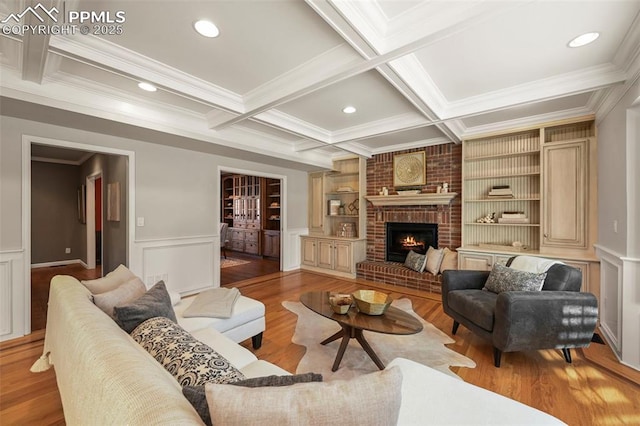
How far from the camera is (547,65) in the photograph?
2424 millimetres

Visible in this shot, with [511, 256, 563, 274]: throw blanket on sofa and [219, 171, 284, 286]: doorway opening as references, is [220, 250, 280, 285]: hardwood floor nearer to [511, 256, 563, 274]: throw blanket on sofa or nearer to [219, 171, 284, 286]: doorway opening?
[219, 171, 284, 286]: doorway opening

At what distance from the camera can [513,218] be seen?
3896 millimetres

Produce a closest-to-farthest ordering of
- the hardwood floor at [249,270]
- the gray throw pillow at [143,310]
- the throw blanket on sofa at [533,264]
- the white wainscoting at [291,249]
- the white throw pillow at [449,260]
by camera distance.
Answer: the gray throw pillow at [143,310]
the throw blanket on sofa at [533,264]
the white throw pillow at [449,260]
the hardwood floor at [249,270]
the white wainscoting at [291,249]

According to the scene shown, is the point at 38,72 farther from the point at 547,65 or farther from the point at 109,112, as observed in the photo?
the point at 547,65

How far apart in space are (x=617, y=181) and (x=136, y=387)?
383cm

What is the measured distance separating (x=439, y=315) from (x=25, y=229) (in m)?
4.67

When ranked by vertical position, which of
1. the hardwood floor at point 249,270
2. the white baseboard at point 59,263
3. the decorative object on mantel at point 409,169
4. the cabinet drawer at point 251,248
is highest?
the decorative object on mantel at point 409,169

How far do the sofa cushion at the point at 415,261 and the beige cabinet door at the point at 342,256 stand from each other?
107cm

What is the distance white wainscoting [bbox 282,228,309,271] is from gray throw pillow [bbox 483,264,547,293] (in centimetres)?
379

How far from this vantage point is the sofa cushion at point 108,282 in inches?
78.7

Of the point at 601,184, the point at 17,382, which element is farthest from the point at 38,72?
the point at 601,184

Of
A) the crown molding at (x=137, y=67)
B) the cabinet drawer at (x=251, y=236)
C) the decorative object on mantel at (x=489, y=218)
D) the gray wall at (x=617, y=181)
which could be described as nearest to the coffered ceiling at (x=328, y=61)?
the crown molding at (x=137, y=67)

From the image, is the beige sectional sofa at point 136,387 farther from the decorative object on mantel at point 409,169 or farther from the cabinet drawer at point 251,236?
the cabinet drawer at point 251,236

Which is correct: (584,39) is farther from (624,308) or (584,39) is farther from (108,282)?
(108,282)
